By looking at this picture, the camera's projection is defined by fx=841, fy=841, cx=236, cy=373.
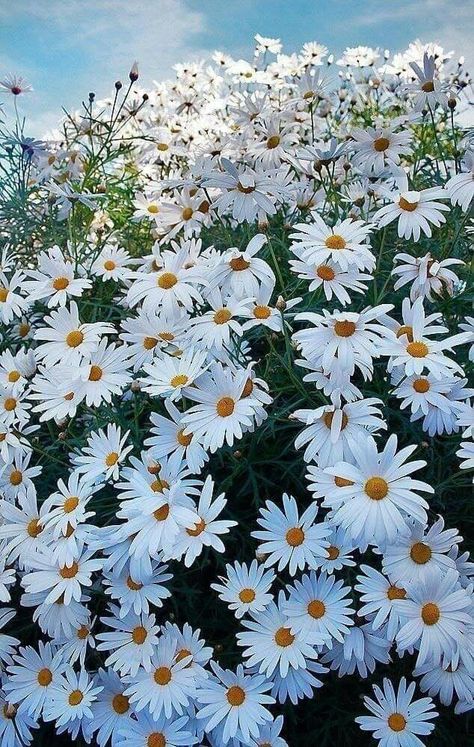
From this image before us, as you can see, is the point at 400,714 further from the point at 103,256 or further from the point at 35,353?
the point at 103,256

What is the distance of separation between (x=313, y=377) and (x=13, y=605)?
1005 millimetres

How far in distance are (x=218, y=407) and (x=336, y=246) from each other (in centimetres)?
40

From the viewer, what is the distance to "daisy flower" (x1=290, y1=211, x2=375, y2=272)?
1575mm

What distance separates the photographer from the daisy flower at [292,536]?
1471 mm

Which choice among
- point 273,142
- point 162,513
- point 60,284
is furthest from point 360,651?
point 273,142

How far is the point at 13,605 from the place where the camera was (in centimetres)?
200

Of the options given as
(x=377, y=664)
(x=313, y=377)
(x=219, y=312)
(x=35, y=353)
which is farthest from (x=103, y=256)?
(x=377, y=664)

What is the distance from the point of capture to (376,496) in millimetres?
1352

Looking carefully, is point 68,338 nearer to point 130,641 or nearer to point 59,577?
point 59,577

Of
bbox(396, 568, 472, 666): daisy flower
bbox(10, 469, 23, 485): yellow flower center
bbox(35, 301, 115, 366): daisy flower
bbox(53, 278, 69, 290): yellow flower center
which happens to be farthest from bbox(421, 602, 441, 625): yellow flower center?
bbox(53, 278, 69, 290): yellow flower center

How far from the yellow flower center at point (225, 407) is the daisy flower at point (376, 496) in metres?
0.22

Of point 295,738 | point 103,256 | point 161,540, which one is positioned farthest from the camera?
point 103,256

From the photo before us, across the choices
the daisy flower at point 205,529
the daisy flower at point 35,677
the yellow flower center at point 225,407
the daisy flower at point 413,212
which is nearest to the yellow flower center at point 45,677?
the daisy flower at point 35,677

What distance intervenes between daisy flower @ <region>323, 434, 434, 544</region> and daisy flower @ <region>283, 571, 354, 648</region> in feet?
0.56
